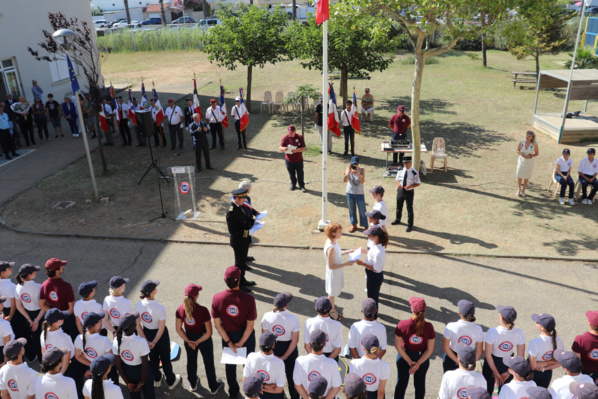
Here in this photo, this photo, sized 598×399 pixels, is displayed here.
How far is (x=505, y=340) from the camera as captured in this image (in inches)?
219

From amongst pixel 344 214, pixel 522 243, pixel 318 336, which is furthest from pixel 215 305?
pixel 522 243

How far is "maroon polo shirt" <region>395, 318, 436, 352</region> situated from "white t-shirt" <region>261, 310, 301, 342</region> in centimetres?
123

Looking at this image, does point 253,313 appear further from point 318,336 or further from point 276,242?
point 276,242

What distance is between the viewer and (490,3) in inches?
437

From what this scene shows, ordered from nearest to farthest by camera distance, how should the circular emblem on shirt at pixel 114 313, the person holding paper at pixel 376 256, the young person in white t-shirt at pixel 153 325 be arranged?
the young person in white t-shirt at pixel 153 325
the circular emblem on shirt at pixel 114 313
the person holding paper at pixel 376 256

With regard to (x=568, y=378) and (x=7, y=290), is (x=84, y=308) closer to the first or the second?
(x=7, y=290)

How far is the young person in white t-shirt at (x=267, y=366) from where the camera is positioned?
5.14 m

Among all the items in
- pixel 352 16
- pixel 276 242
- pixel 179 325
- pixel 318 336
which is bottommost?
pixel 276 242

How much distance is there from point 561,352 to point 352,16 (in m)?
9.61

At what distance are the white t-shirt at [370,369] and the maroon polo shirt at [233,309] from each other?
1.53 metres

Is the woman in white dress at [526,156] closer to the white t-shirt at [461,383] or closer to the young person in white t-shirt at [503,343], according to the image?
the young person in white t-shirt at [503,343]

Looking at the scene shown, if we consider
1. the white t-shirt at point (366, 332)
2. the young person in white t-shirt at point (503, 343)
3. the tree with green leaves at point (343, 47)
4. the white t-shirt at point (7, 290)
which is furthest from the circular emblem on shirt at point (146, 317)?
the tree with green leaves at point (343, 47)

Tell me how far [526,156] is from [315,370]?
30.7 ft

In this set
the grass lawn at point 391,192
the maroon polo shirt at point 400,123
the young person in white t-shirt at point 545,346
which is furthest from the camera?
the maroon polo shirt at point 400,123
